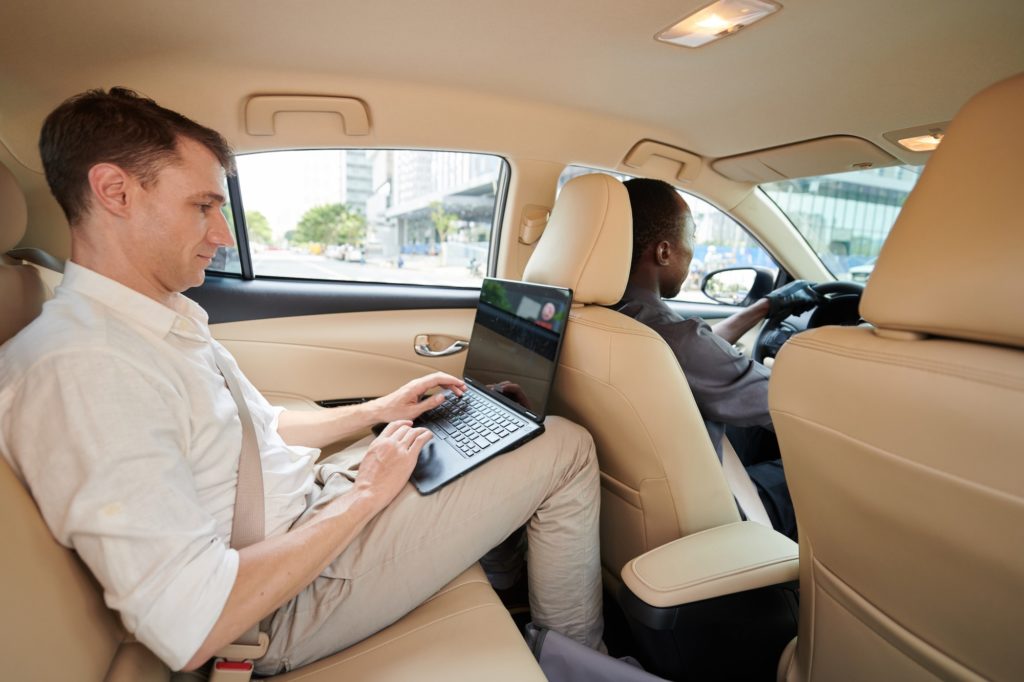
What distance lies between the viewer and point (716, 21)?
4.57 feet

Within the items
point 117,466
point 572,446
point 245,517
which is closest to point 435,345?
point 572,446

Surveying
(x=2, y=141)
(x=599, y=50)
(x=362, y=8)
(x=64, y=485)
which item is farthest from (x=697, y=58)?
(x=2, y=141)

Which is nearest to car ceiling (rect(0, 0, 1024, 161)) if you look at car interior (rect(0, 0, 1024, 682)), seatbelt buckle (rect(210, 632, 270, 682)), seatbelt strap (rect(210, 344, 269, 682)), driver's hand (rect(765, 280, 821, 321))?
car interior (rect(0, 0, 1024, 682))

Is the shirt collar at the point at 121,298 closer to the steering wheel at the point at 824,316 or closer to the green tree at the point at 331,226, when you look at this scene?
the green tree at the point at 331,226

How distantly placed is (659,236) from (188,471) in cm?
155

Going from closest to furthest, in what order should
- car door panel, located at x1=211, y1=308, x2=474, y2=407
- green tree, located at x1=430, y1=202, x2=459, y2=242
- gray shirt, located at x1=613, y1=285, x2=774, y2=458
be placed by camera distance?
gray shirt, located at x1=613, y1=285, x2=774, y2=458 → car door panel, located at x1=211, y1=308, x2=474, y2=407 → green tree, located at x1=430, y1=202, x2=459, y2=242

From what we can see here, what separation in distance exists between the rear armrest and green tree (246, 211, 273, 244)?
7.02 feet

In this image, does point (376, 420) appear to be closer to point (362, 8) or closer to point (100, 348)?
point (100, 348)

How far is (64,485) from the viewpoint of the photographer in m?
0.77

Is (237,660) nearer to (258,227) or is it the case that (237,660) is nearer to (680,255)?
(680,255)

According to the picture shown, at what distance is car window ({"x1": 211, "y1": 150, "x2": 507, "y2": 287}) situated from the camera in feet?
7.80

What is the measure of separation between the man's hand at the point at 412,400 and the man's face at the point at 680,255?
81 centimetres

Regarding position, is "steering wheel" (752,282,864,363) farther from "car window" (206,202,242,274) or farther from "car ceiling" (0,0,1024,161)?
"car window" (206,202,242,274)

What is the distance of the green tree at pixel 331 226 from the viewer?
2521mm
